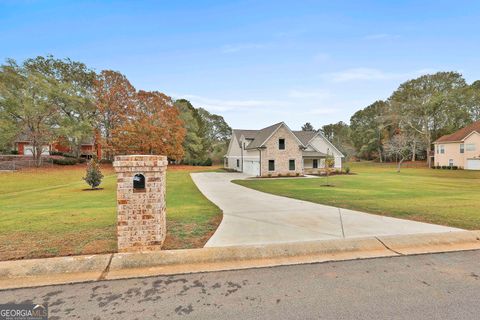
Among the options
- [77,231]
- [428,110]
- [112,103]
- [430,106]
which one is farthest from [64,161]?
[428,110]

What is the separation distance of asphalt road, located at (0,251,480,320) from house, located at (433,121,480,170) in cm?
4346

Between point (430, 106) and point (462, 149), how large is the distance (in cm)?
1299

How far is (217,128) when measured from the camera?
6144 centimetres

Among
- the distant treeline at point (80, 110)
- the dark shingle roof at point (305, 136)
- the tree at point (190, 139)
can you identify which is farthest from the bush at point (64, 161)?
the dark shingle roof at point (305, 136)

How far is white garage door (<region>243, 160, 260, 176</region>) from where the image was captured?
26031 millimetres

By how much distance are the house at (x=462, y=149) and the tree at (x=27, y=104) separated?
58.5 m

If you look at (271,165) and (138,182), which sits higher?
(138,182)

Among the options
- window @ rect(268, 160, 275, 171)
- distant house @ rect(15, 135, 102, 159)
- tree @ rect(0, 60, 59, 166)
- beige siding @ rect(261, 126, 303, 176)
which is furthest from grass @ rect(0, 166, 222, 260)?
distant house @ rect(15, 135, 102, 159)

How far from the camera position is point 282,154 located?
26.0 metres

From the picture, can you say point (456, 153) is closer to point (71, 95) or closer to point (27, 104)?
point (71, 95)

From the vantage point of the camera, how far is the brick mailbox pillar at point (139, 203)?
403 cm

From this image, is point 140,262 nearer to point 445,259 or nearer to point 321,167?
point 445,259

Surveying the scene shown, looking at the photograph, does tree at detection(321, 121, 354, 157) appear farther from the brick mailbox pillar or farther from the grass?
the brick mailbox pillar

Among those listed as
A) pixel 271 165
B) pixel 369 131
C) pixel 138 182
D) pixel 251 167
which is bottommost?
pixel 251 167
